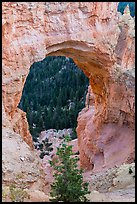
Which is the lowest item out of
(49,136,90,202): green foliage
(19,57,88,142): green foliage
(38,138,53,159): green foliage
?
(49,136,90,202): green foliage

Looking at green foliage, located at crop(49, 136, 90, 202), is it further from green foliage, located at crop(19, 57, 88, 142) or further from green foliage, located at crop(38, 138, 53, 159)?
green foliage, located at crop(19, 57, 88, 142)

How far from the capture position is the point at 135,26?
23.2 m

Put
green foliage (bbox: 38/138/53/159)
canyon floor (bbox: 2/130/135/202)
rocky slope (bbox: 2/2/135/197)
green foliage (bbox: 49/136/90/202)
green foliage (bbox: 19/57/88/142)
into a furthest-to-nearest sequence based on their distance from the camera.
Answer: green foliage (bbox: 19/57/88/142) < green foliage (bbox: 38/138/53/159) < rocky slope (bbox: 2/2/135/197) < canyon floor (bbox: 2/130/135/202) < green foliage (bbox: 49/136/90/202)

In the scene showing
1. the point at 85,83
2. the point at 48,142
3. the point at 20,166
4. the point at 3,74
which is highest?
the point at 85,83

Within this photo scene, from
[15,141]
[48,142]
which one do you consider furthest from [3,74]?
[48,142]

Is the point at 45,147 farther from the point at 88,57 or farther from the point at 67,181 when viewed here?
the point at 67,181

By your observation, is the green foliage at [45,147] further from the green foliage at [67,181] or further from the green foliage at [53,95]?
the green foliage at [67,181]

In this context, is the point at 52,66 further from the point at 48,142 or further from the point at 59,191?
the point at 59,191

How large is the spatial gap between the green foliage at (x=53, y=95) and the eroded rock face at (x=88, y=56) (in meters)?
17.8

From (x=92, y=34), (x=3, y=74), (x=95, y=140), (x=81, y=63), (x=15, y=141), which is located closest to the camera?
(x=15, y=141)

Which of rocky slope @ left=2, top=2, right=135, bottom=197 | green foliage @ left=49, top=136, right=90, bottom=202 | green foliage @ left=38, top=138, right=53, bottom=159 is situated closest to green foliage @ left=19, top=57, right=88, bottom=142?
green foliage @ left=38, top=138, right=53, bottom=159

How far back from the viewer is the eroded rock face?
52.0 feet

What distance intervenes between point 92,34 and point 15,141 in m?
8.06

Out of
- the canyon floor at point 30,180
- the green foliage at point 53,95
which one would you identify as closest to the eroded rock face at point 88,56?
the canyon floor at point 30,180
